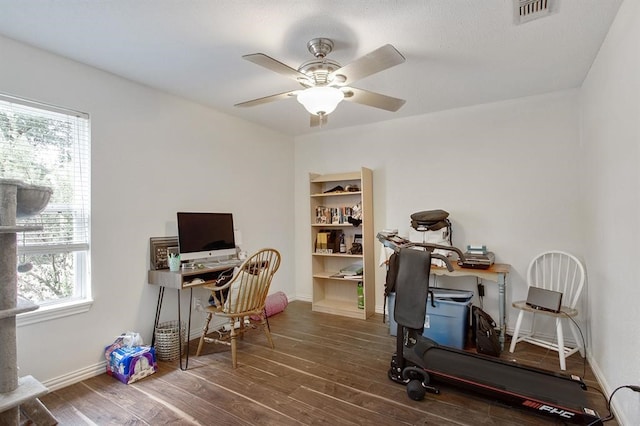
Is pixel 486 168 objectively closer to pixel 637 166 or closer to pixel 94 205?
pixel 637 166

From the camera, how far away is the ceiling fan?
1.83m

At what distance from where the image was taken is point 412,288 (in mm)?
2289

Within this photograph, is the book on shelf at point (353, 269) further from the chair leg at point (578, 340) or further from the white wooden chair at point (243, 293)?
the chair leg at point (578, 340)

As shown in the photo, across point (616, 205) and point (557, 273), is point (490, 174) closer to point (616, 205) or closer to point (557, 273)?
point (557, 273)

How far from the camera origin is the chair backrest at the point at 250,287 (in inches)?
107

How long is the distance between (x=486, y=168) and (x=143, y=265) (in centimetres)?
359

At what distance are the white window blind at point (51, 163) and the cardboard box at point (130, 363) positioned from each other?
872mm

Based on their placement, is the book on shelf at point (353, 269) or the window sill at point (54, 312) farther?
the book on shelf at point (353, 269)

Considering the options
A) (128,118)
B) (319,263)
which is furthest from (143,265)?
(319,263)

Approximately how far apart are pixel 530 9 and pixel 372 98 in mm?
1020

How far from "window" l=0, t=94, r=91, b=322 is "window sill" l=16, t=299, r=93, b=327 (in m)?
0.02

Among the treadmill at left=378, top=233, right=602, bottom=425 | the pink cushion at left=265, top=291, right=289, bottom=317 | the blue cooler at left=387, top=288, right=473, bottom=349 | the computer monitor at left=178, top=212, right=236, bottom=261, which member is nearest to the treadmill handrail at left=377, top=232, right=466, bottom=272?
the treadmill at left=378, top=233, right=602, bottom=425

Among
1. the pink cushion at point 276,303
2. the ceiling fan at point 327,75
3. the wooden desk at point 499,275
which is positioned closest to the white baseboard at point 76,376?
the pink cushion at point 276,303

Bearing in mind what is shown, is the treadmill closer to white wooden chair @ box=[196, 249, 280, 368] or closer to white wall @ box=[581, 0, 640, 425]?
white wall @ box=[581, 0, 640, 425]
